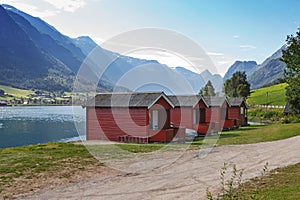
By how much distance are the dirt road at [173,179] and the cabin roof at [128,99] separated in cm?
734

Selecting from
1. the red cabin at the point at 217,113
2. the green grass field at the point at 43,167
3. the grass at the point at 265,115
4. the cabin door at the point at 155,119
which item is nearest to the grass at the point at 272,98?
the grass at the point at 265,115

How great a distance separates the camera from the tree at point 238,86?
3000 inches

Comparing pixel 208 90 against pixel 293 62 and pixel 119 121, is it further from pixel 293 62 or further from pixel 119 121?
pixel 119 121

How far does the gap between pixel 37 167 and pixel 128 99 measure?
12.1 meters

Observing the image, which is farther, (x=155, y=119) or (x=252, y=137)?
(x=252, y=137)

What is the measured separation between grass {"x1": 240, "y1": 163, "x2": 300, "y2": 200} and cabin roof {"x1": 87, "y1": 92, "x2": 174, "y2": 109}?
40.2 ft

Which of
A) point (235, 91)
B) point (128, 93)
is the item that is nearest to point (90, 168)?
point (128, 93)

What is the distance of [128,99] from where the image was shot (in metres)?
24.2

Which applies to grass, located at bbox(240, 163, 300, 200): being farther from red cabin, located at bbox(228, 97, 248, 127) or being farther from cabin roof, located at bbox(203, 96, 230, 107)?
red cabin, located at bbox(228, 97, 248, 127)

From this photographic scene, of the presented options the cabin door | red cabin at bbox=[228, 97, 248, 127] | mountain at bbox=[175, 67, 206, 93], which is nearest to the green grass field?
mountain at bbox=[175, 67, 206, 93]

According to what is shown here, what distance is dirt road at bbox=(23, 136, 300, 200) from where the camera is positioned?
9289 millimetres

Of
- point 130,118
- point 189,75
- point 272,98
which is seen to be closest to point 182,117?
point 189,75

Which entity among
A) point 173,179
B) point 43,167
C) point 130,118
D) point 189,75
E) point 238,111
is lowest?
point 173,179

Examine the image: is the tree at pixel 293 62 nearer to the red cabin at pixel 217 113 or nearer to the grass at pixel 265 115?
the red cabin at pixel 217 113
